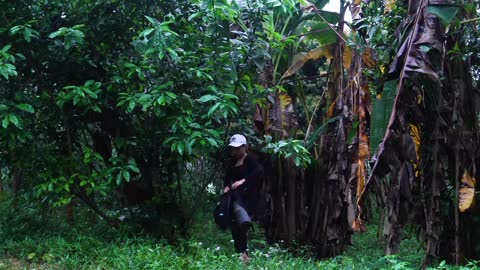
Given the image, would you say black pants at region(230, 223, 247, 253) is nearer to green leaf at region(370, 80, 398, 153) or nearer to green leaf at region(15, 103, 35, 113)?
green leaf at region(370, 80, 398, 153)

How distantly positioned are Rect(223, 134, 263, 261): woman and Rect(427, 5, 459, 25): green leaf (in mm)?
2403

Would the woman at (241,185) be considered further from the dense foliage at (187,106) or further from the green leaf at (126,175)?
the green leaf at (126,175)

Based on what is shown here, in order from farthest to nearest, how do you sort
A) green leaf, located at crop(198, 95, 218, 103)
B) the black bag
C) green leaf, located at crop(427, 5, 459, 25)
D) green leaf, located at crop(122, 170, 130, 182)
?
the black bag → green leaf, located at crop(122, 170, 130, 182) → green leaf, located at crop(198, 95, 218, 103) → green leaf, located at crop(427, 5, 459, 25)

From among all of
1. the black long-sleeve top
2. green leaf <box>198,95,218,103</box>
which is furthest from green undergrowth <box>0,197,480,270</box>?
green leaf <box>198,95,218,103</box>

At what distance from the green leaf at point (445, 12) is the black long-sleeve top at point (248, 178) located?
2442 millimetres

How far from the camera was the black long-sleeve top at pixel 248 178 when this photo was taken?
20.1ft

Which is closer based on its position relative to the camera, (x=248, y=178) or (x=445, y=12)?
(x=445, y=12)

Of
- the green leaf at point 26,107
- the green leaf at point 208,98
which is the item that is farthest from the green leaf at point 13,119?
the green leaf at point 208,98

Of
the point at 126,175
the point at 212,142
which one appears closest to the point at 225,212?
the point at 212,142

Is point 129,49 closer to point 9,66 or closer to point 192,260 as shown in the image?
point 9,66

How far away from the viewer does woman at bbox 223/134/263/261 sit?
607 centimetres

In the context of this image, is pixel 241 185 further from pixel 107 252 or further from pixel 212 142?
pixel 107 252

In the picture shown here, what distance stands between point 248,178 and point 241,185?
110mm

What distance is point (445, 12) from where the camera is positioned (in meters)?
4.97
